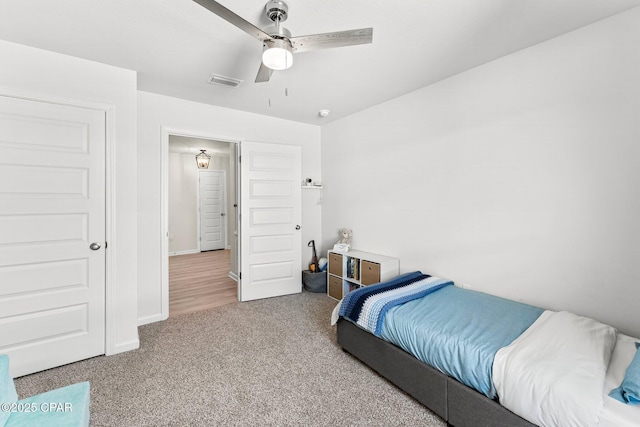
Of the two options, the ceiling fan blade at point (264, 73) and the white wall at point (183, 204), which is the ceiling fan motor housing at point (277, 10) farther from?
the white wall at point (183, 204)

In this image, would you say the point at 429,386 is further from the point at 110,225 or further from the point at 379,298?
the point at 110,225

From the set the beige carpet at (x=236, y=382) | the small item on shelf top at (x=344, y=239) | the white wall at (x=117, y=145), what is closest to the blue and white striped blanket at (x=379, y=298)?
the beige carpet at (x=236, y=382)

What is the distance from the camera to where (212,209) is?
7754 millimetres

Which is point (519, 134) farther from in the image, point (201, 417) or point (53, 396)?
point (53, 396)

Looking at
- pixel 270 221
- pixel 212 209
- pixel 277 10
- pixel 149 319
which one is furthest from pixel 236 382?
pixel 212 209

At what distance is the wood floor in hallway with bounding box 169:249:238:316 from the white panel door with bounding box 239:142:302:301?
50 centimetres

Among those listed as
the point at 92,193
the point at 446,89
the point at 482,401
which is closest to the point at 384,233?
the point at 446,89

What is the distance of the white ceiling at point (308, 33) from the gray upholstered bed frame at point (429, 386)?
2.32 m

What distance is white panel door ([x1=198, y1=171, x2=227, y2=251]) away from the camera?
24.8 feet

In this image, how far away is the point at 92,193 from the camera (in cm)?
243

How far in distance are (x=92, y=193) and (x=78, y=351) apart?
1368 millimetres

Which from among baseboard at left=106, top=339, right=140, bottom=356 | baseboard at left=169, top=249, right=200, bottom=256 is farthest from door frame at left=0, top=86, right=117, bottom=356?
baseboard at left=169, top=249, right=200, bottom=256

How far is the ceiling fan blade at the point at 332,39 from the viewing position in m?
1.58

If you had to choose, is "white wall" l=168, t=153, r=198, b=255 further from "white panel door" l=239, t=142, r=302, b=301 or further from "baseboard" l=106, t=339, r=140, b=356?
"baseboard" l=106, t=339, r=140, b=356
